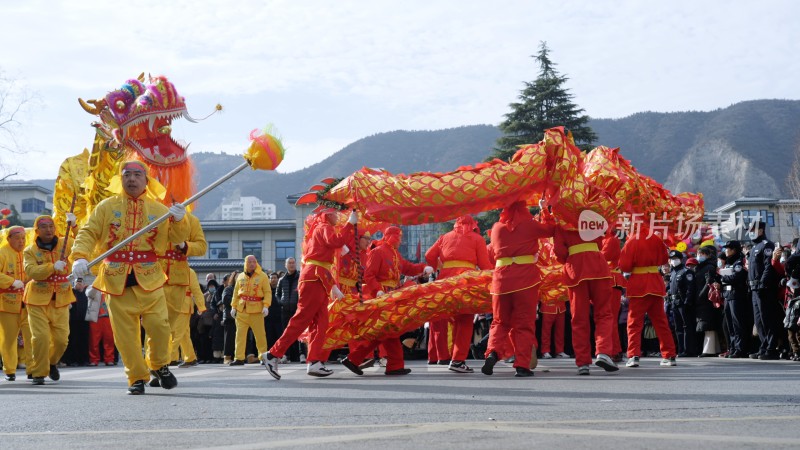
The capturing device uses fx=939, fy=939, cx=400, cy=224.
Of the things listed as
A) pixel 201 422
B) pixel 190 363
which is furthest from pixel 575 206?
pixel 190 363

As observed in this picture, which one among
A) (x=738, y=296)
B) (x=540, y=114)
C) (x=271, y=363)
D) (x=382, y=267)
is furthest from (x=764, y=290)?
(x=540, y=114)

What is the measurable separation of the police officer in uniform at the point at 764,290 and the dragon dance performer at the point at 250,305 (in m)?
7.52

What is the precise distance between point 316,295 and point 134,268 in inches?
105

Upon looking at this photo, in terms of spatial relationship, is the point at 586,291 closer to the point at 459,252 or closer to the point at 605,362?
the point at 605,362

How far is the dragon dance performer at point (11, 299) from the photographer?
1071 centimetres

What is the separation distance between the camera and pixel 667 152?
117125 millimetres

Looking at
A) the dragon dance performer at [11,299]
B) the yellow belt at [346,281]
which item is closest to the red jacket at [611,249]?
the yellow belt at [346,281]

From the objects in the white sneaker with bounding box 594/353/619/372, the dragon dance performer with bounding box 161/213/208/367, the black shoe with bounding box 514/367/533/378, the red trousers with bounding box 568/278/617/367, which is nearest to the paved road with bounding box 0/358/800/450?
the black shoe with bounding box 514/367/533/378

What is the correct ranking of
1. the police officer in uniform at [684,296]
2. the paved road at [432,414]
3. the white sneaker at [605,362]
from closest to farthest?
the paved road at [432,414], the white sneaker at [605,362], the police officer in uniform at [684,296]

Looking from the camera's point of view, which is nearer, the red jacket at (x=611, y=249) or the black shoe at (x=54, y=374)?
the black shoe at (x=54, y=374)

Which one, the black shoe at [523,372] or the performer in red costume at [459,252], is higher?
the performer in red costume at [459,252]

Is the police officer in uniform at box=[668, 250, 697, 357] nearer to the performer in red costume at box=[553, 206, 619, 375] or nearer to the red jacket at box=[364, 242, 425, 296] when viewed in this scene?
the red jacket at box=[364, 242, 425, 296]

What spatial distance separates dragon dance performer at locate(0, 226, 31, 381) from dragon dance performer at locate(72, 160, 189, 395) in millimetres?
3145

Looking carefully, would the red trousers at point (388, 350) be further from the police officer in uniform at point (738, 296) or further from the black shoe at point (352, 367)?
the police officer in uniform at point (738, 296)
